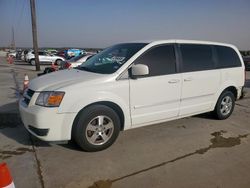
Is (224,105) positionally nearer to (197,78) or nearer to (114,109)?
(197,78)

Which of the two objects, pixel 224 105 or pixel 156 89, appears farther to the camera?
pixel 224 105

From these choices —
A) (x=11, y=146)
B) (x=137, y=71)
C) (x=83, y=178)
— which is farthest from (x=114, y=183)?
(x=11, y=146)

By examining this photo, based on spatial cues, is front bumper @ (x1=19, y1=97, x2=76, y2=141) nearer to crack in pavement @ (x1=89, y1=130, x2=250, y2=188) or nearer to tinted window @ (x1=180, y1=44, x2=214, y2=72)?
crack in pavement @ (x1=89, y1=130, x2=250, y2=188)

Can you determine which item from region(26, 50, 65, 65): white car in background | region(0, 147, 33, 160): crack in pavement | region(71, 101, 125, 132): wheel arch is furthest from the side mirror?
region(26, 50, 65, 65): white car in background

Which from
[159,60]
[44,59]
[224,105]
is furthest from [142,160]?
[44,59]

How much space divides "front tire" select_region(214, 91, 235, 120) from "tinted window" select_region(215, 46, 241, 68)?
625 millimetres

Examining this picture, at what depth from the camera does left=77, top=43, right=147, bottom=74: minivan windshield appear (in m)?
3.97

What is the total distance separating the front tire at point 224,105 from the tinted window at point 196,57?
796 millimetres

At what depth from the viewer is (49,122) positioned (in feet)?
11.0

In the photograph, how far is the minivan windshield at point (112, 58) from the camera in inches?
156

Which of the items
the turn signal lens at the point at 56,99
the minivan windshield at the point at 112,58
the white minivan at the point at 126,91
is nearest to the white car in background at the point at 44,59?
the minivan windshield at the point at 112,58

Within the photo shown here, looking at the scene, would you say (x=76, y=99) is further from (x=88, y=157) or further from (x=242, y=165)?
(x=242, y=165)

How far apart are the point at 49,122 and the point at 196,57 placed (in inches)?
118

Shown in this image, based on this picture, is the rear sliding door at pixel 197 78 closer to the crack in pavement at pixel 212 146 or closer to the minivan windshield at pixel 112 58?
the crack in pavement at pixel 212 146
